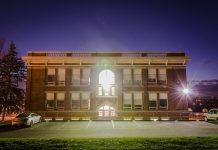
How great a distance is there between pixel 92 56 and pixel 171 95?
13138 mm

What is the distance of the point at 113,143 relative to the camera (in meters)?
13.5

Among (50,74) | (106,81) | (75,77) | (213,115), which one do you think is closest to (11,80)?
(50,74)

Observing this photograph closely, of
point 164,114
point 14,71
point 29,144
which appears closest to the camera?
point 29,144

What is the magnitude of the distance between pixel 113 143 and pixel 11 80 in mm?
25448

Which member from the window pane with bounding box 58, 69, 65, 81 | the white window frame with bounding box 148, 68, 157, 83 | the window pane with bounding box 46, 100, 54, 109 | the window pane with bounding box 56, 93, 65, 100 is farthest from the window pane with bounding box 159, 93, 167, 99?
the window pane with bounding box 46, 100, 54, 109

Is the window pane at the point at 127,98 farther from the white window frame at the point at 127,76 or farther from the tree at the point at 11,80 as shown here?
the tree at the point at 11,80

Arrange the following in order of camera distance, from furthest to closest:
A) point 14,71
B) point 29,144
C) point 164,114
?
point 14,71
point 164,114
point 29,144

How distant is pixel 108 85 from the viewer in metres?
31.8

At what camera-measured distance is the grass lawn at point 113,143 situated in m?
12.9

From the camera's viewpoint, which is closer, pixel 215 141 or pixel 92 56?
pixel 215 141

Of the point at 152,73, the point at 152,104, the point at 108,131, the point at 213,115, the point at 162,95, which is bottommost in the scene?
the point at 108,131

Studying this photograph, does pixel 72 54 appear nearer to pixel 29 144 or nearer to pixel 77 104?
pixel 77 104

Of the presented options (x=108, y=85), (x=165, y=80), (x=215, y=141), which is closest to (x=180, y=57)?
(x=165, y=80)

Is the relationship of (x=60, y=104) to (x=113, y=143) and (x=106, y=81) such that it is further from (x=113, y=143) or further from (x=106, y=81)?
(x=113, y=143)
